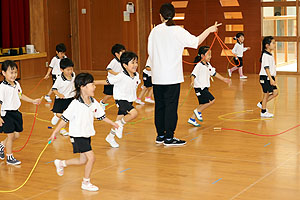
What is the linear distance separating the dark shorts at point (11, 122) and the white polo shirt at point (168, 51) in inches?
68.7

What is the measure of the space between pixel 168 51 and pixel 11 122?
2.04 m

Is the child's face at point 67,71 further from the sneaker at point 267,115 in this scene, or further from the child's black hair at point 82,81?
the sneaker at point 267,115

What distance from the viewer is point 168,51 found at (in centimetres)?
627

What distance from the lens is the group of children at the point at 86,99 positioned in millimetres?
4828

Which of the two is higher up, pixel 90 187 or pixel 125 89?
pixel 125 89

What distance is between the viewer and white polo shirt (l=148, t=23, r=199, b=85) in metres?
6.23

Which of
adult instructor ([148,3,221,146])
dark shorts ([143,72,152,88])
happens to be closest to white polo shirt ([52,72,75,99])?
adult instructor ([148,3,221,146])

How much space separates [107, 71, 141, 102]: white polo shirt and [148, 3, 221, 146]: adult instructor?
0.29m

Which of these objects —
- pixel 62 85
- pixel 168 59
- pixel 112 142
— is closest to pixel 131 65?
pixel 168 59

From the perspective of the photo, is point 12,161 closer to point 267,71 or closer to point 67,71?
point 67,71

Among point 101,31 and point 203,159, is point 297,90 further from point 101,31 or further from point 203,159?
point 101,31

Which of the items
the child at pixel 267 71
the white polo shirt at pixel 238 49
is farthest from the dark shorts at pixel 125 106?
the white polo shirt at pixel 238 49

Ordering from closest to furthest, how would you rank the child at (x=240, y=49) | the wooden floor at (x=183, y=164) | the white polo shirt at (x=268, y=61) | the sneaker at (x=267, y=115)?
1. the wooden floor at (x=183, y=164)
2. the white polo shirt at (x=268, y=61)
3. the sneaker at (x=267, y=115)
4. the child at (x=240, y=49)

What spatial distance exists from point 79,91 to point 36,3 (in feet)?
34.7
